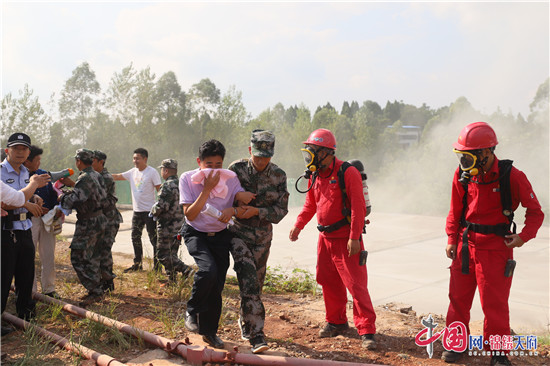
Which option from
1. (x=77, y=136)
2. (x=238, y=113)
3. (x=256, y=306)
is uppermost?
(x=238, y=113)

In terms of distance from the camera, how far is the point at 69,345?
4.19m

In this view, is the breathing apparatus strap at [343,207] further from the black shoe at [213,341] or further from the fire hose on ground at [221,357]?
the black shoe at [213,341]

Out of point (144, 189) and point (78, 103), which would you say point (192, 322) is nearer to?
point (144, 189)

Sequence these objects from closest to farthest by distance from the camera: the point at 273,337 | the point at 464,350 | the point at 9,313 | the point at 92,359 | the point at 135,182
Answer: the point at 92,359 → the point at 464,350 → the point at 273,337 → the point at 9,313 → the point at 135,182

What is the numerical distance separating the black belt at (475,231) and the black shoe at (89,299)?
165 inches

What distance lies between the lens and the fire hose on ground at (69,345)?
3.81 meters

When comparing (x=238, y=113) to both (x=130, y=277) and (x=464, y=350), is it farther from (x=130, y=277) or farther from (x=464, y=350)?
(x=464, y=350)

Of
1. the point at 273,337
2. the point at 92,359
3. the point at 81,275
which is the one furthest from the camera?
the point at 81,275

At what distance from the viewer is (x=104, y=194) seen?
6.06 m

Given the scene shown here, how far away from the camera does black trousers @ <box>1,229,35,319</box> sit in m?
4.64

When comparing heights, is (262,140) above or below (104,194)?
above

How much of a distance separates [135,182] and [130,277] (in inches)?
62.2

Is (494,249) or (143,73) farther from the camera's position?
(143,73)

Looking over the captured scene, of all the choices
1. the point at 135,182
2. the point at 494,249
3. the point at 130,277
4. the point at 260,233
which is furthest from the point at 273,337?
the point at 135,182
